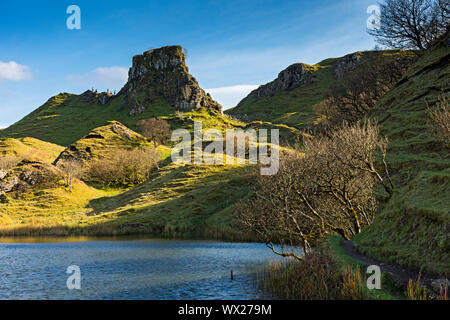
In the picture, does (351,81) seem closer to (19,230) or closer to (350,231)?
(350,231)

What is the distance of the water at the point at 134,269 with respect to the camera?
82.7 feet

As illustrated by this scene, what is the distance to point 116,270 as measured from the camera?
3394cm

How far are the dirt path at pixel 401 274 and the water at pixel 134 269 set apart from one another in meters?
7.71

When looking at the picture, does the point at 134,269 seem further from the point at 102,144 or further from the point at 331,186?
the point at 102,144

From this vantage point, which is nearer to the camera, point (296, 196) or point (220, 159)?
point (296, 196)

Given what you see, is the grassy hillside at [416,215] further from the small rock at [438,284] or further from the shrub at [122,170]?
the shrub at [122,170]

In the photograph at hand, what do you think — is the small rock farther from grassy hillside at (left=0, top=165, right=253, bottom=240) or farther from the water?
grassy hillside at (left=0, top=165, right=253, bottom=240)

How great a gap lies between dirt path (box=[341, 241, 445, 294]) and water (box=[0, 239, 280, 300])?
7707 millimetres

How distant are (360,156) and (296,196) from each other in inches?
Result: 295

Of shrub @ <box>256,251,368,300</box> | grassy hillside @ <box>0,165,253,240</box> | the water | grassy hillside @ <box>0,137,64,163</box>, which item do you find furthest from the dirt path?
grassy hillside @ <box>0,137,64,163</box>
